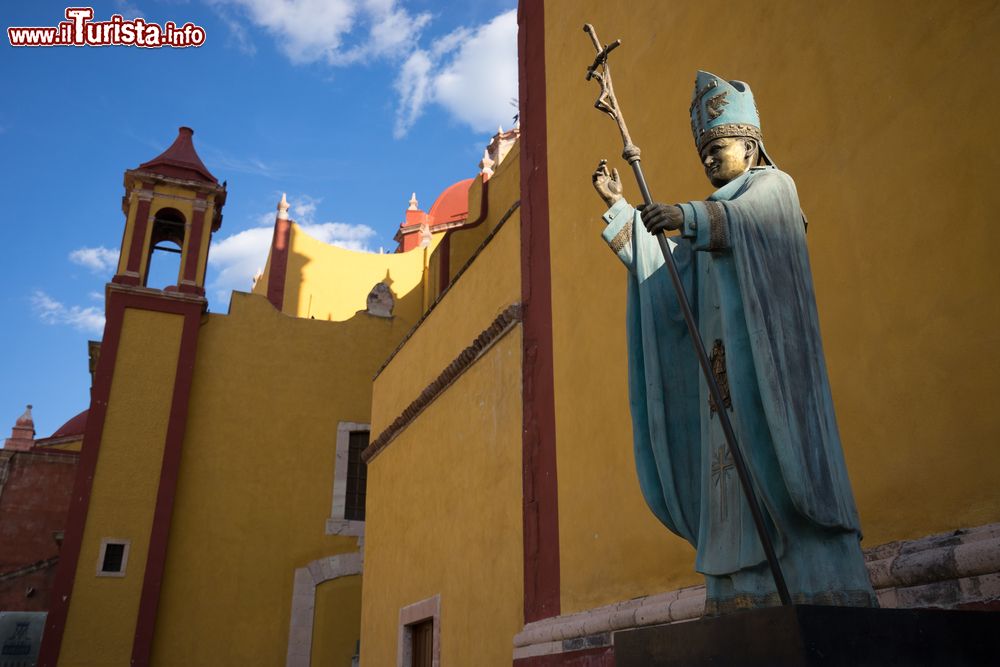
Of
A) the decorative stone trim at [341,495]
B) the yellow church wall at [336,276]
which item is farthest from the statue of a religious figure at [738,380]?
the yellow church wall at [336,276]

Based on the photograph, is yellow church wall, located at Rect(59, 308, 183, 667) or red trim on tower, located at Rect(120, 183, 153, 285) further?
red trim on tower, located at Rect(120, 183, 153, 285)

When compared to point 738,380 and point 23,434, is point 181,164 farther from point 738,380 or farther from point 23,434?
point 738,380

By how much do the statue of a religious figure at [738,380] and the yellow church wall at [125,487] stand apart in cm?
1198

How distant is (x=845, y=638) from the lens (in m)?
1.95

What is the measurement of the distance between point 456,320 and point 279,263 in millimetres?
10573

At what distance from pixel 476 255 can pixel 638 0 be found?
10.8 ft

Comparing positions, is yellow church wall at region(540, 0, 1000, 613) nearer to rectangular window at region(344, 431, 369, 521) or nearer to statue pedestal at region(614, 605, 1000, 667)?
statue pedestal at region(614, 605, 1000, 667)

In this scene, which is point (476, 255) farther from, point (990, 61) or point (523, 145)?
point (990, 61)

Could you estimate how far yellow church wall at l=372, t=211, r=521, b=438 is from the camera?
8.34m

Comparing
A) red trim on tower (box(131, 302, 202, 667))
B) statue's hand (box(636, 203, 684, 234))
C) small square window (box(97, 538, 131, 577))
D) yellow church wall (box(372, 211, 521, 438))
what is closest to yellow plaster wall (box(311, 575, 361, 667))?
red trim on tower (box(131, 302, 202, 667))

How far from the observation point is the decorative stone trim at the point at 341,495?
1493 cm

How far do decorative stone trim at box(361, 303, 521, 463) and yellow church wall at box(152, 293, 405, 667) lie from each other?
12.2 feet

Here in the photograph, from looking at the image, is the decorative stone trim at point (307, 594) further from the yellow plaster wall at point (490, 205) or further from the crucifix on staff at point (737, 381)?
the crucifix on staff at point (737, 381)

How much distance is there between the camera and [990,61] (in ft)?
11.8
